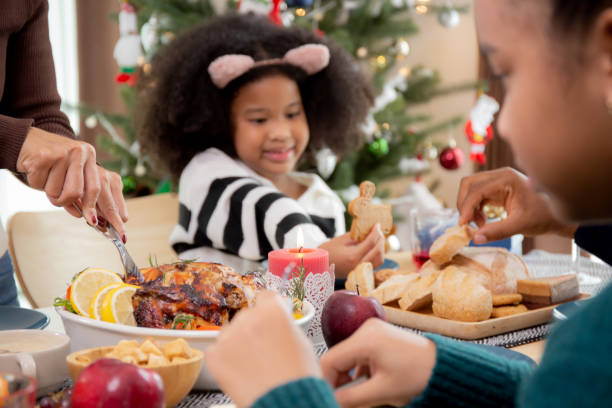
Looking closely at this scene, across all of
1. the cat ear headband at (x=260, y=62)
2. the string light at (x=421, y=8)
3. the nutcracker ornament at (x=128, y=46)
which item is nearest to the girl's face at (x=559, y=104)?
the cat ear headband at (x=260, y=62)

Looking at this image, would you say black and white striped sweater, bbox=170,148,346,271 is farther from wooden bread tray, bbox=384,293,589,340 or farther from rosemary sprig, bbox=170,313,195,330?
rosemary sprig, bbox=170,313,195,330

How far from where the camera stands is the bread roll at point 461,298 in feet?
3.41

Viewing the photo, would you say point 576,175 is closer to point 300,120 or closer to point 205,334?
point 205,334

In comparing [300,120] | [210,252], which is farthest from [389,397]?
[300,120]

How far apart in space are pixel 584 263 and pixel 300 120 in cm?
95

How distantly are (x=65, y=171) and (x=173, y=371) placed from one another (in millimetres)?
515

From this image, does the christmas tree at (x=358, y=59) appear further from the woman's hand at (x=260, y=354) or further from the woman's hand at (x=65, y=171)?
the woman's hand at (x=260, y=354)

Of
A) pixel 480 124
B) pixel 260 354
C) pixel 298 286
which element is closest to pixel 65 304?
pixel 298 286

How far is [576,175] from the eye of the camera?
1.51 feet

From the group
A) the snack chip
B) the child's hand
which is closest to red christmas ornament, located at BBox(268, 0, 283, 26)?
the child's hand

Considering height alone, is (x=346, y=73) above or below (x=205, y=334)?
above

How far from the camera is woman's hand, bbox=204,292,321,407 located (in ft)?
1.67

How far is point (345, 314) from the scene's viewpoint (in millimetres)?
833

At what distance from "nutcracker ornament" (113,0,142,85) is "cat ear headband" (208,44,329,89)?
0.77 m
